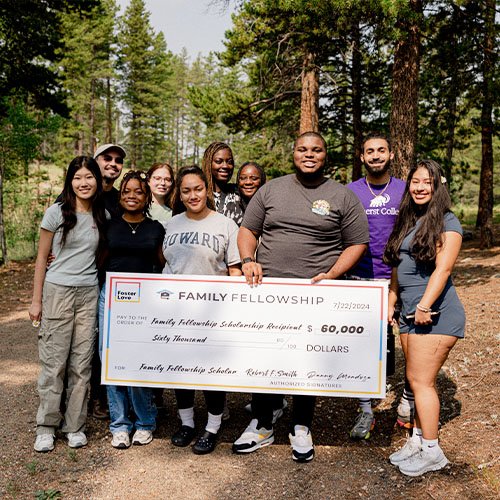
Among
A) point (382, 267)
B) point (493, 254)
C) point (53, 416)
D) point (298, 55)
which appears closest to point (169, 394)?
point (53, 416)

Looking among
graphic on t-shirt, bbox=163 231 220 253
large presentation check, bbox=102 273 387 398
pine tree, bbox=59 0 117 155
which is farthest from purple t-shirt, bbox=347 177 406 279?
pine tree, bbox=59 0 117 155

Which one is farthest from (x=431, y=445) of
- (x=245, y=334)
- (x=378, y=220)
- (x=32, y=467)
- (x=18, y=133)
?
(x=18, y=133)

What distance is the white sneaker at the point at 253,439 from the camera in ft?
13.2

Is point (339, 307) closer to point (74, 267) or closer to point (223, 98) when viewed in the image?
point (74, 267)

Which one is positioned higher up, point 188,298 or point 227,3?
point 227,3

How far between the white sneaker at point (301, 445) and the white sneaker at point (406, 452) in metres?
0.62

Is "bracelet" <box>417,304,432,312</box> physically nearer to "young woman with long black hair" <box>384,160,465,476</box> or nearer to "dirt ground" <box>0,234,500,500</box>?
"young woman with long black hair" <box>384,160,465,476</box>

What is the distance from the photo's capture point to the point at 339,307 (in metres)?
3.77

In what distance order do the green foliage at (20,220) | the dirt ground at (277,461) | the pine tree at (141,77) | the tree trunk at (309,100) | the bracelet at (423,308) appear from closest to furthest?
the bracelet at (423,308) → the dirt ground at (277,461) → the tree trunk at (309,100) → the green foliage at (20,220) → the pine tree at (141,77)

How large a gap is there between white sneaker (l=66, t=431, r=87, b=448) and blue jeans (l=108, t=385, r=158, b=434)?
0.23 meters

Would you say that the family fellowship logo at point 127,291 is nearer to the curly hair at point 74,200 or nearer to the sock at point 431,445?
the curly hair at point 74,200

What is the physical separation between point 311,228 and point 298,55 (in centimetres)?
1353

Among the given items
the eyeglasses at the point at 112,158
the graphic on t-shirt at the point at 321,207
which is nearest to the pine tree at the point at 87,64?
the eyeglasses at the point at 112,158

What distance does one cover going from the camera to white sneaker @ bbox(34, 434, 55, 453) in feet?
13.4
